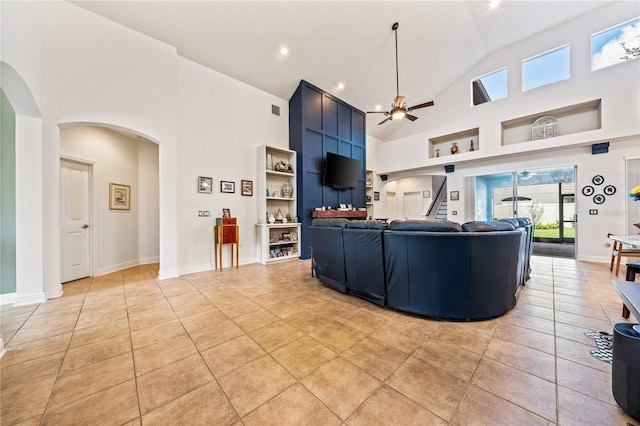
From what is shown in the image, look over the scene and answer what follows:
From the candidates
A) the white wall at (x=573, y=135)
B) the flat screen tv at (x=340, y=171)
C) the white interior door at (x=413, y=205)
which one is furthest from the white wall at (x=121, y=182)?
the white interior door at (x=413, y=205)

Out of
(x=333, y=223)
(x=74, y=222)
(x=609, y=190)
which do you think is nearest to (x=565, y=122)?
(x=609, y=190)

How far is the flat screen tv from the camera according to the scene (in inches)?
247

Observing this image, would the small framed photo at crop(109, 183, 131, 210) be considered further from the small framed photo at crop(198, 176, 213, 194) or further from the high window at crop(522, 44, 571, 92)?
the high window at crop(522, 44, 571, 92)

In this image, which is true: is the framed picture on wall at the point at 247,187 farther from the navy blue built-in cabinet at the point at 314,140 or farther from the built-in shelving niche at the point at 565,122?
the built-in shelving niche at the point at 565,122

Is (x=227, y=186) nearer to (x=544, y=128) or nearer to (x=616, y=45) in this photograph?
(x=544, y=128)

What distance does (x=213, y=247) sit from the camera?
4.84m

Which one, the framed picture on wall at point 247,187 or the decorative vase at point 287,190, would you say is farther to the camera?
the decorative vase at point 287,190

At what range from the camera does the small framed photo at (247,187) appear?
17.4 ft

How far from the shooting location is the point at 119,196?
492cm

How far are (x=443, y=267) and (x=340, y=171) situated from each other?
4.70 meters

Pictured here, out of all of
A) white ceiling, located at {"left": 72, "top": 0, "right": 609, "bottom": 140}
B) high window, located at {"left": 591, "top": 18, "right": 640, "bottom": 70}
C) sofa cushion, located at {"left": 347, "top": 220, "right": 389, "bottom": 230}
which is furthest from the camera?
high window, located at {"left": 591, "top": 18, "right": 640, "bottom": 70}

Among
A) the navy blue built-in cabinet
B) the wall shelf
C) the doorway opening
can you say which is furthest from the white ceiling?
the doorway opening

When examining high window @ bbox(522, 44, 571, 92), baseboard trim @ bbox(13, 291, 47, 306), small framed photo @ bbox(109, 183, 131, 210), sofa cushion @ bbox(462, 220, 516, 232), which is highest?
high window @ bbox(522, 44, 571, 92)

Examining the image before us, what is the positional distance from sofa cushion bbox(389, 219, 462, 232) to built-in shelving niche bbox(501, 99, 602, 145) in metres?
6.06
